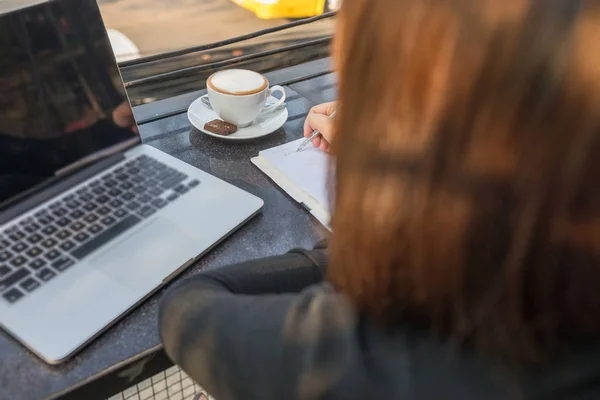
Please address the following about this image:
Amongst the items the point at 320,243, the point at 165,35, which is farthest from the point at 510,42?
the point at 165,35

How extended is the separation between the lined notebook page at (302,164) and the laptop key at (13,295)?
1.21 feet

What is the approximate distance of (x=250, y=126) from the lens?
0.86 meters

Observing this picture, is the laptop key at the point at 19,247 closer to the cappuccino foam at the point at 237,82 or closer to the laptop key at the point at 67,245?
the laptop key at the point at 67,245

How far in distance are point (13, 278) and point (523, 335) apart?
510mm

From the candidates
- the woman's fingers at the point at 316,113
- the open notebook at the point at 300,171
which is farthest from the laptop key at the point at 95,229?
the woman's fingers at the point at 316,113

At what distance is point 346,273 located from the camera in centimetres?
42

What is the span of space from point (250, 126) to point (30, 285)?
0.43 meters

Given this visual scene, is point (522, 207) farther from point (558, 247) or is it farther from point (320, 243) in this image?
point (320, 243)

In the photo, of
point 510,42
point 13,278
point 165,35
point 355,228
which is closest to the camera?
point 510,42

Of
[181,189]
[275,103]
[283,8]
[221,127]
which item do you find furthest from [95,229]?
[283,8]

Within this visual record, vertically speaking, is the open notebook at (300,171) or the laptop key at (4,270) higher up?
the laptop key at (4,270)

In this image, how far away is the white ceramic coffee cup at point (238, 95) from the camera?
31.6 inches

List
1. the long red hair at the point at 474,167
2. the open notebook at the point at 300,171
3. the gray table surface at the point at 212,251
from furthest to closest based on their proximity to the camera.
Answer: the open notebook at the point at 300,171 → the gray table surface at the point at 212,251 → the long red hair at the point at 474,167

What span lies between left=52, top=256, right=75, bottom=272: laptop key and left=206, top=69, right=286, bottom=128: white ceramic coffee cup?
0.35 meters
